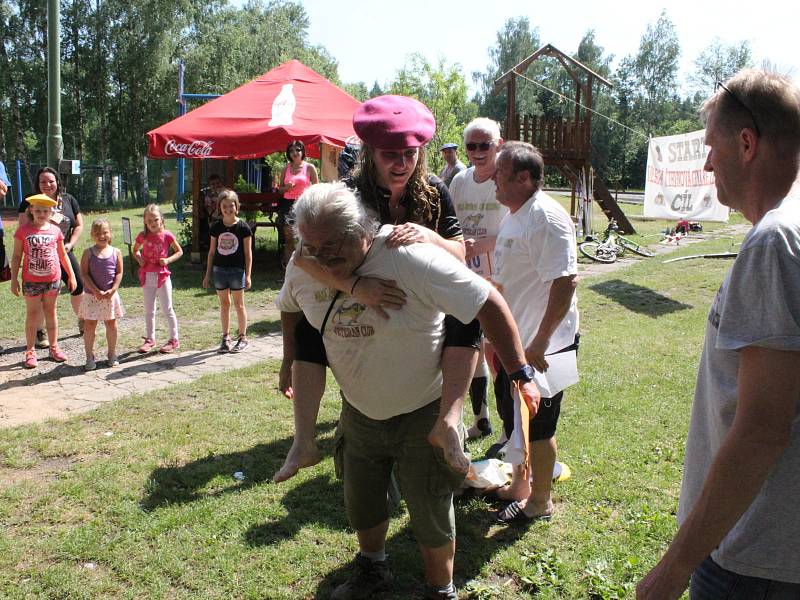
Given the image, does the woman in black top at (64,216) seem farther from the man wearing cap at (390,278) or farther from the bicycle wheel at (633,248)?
the bicycle wheel at (633,248)

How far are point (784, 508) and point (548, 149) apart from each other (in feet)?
60.1

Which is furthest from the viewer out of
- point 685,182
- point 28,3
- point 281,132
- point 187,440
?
point 28,3

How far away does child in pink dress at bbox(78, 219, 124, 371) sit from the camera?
6395 mm

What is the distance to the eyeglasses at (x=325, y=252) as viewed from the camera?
7.12ft

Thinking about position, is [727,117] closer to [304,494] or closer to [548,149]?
[304,494]

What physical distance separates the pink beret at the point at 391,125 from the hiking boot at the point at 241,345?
4963mm

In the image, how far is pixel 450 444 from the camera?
7.34ft

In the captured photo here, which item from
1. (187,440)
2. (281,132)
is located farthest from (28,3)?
(187,440)

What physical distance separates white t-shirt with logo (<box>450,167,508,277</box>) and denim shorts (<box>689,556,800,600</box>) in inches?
125

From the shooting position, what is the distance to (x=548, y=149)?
18.7m

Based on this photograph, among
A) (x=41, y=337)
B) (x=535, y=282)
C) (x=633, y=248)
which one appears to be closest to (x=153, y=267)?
(x=41, y=337)

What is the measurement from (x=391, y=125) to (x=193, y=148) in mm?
8603

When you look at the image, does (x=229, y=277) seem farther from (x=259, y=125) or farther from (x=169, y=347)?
(x=259, y=125)

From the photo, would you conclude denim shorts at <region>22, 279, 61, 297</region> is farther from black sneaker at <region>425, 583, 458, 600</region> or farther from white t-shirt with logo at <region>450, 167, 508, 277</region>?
black sneaker at <region>425, 583, 458, 600</region>
